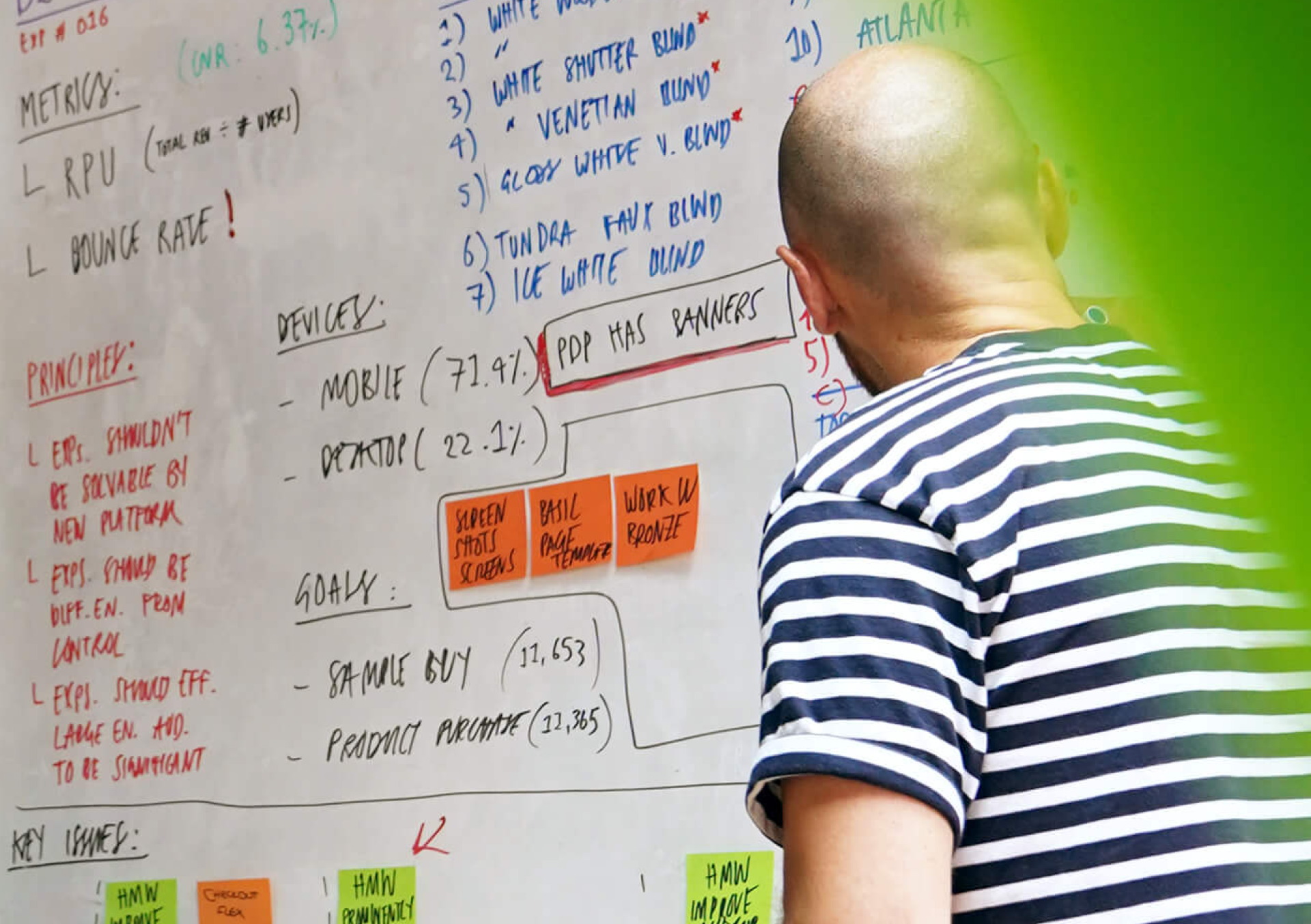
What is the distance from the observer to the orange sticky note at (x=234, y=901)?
185cm

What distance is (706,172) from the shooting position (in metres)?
1.55

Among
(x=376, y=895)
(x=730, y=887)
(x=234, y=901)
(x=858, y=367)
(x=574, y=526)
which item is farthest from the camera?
(x=234, y=901)

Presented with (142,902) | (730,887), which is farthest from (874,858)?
(142,902)

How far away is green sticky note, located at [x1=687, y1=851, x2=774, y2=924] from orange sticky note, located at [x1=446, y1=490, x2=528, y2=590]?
0.39 metres

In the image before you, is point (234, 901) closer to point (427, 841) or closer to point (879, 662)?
point (427, 841)

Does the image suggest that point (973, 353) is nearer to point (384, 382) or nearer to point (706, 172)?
point (706, 172)

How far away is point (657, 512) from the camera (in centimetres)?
157

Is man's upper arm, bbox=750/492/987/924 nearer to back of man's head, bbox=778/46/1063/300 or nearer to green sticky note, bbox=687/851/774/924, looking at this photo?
back of man's head, bbox=778/46/1063/300

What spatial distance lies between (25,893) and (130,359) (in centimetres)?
77

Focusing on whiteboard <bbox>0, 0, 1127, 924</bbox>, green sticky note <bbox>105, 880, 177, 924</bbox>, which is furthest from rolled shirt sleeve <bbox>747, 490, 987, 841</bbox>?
green sticky note <bbox>105, 880, 177, 924</bbox>

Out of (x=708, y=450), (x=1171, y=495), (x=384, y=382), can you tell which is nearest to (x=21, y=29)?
(x=384, y=382)

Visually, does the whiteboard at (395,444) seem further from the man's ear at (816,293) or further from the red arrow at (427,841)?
the man's ear at (816,293)

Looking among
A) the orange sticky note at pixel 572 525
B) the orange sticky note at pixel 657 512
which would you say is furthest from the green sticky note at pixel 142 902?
the orange sticky note at pixel 657 512

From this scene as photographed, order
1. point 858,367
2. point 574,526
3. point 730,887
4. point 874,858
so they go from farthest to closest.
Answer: point 574,526
point 730,887
point 858,367
point 874,858
